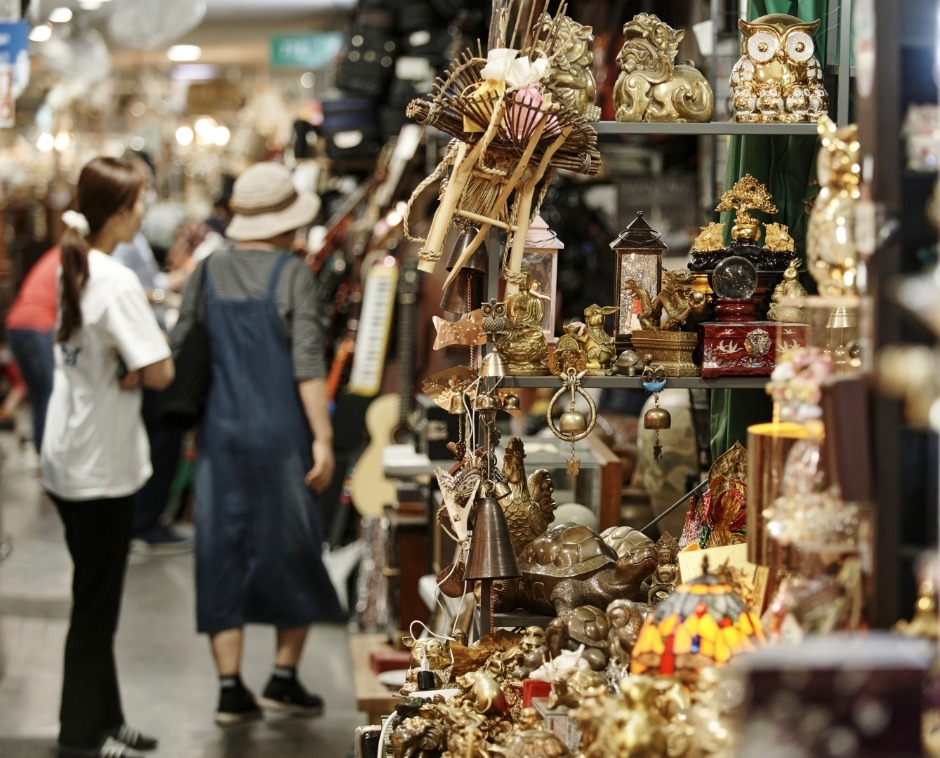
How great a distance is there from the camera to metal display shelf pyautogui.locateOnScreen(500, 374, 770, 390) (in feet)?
9.55

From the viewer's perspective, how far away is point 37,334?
23.4ft

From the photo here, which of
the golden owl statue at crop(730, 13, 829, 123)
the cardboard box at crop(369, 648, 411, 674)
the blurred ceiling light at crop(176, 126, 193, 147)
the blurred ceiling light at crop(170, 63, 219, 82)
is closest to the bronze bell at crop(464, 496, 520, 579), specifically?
the golden owl statue at crop(730, 13, 829, 123)

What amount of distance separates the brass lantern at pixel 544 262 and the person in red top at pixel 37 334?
4.39 m

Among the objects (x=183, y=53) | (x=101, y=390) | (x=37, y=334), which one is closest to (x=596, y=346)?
(x=101, y=390)

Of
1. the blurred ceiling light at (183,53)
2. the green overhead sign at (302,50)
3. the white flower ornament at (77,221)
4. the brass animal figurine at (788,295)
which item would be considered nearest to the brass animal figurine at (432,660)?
the brass animal figurine at (788,295)

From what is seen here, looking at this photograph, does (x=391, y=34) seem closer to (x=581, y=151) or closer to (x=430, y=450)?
(x=430, y=450)

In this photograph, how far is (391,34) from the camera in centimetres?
796

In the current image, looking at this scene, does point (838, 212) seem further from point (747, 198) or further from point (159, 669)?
point (159, 669)

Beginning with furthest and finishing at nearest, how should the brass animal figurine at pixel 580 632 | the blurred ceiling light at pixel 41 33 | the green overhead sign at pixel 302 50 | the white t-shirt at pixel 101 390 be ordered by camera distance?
the green overhead sign at pixel 302 50 → the blurred ceiling light at pixel 41 33 → the white t-shirt at pixel 101 390 → the brass animal figurine at pixel 580 632

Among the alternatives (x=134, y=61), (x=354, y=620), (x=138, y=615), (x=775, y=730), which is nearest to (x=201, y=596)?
(x=354, y=620)

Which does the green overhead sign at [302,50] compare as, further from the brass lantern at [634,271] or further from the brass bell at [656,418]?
the brass bell at [656,418]

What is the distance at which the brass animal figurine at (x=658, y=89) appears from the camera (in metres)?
3.02

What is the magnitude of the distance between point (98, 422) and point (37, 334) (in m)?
2.92

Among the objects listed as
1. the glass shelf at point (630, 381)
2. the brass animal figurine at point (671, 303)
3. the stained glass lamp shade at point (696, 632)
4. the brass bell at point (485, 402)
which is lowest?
the stained glass lamp shade at point (696, 632)
